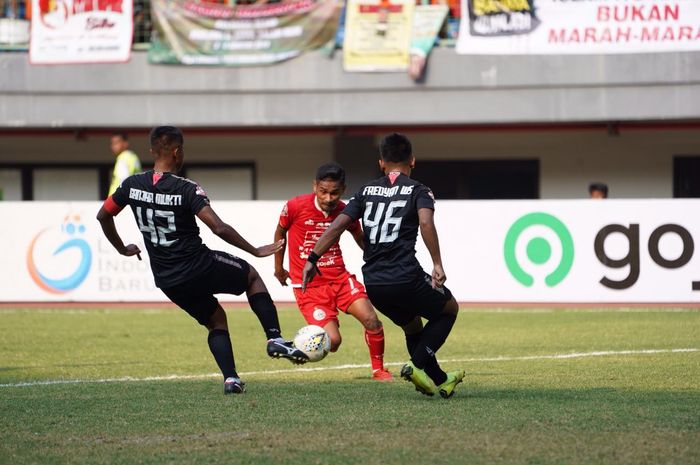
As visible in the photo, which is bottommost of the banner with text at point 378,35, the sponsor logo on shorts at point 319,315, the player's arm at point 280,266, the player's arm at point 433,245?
the sponsor logo on shorts at point 319,315

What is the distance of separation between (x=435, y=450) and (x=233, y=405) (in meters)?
2.23

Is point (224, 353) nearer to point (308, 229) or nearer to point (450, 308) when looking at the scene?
point (450, 308)

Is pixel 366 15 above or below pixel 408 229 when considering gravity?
above

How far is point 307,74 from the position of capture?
23562 mm

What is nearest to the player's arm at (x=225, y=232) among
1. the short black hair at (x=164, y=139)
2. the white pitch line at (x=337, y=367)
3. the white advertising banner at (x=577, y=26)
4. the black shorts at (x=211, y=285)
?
the black shorts at (x=211, y=285)

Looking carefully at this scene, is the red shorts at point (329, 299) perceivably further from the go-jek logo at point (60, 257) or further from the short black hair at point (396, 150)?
the go-jek logo at point (60, 257)

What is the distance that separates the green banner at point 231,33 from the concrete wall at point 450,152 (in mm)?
2552

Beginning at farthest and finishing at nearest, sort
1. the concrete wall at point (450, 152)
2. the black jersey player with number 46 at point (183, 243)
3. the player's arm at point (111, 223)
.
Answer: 1. the concrete wall at point (450, 152)
2. the player's arm at point (111, 223)
3. the black jersey player with number 46 at point (183, 243)

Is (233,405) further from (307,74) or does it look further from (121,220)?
(307,74)

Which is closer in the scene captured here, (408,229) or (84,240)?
(408,229)

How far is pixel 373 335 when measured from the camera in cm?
1041

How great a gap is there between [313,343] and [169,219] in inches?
51.0

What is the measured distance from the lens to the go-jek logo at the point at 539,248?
58.6ft

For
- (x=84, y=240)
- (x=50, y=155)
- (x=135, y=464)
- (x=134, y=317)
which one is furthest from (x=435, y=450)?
(x=50, y=155)
